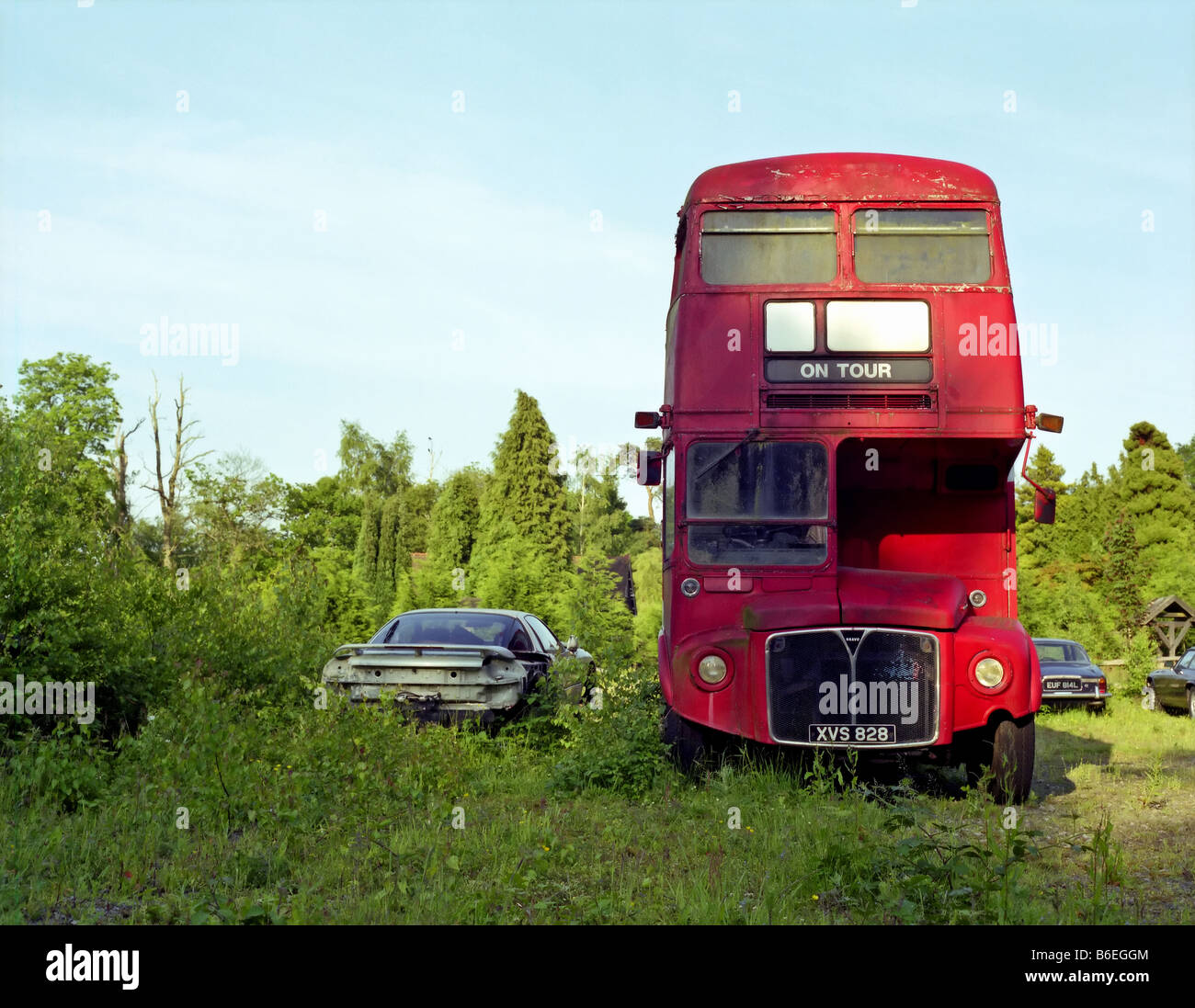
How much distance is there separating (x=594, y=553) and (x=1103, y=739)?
7.42m

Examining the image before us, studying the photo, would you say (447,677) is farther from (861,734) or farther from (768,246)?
(768,246)

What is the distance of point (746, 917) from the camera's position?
5168 mm

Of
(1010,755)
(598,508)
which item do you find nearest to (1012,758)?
(1010,755)

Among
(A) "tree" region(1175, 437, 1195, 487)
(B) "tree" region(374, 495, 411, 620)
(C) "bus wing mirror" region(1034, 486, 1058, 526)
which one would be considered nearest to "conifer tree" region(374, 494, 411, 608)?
(B) "tree" region(374, 495, 411, 620)

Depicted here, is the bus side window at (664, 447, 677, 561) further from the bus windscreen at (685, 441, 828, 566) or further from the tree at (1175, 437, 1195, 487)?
the tree at (1175, 437, 1195, 487)

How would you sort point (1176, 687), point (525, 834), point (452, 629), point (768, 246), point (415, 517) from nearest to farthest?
1. point (525, 834)
2. point (768, 246)
3. point (452, 629)
4. point (1176, 687)
5. point (415, 517)

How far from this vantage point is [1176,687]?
822 inches

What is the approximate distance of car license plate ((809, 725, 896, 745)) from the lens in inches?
332

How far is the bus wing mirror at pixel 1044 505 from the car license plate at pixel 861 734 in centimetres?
244

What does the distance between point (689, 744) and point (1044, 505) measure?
12.0ft

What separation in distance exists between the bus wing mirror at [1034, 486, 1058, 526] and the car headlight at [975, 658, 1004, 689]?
5.42 feet

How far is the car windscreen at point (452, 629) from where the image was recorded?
41.9 ft

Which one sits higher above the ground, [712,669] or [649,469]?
[649,469]
